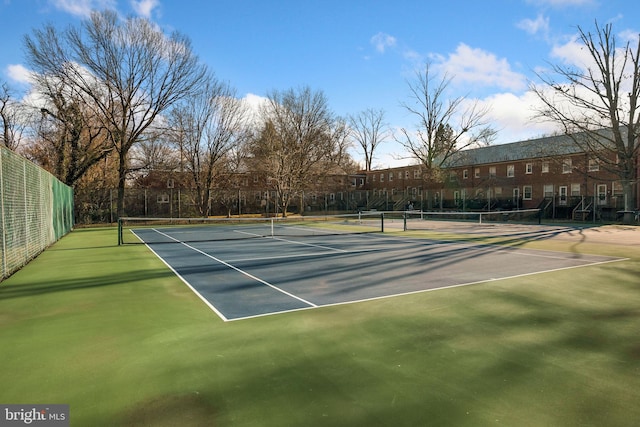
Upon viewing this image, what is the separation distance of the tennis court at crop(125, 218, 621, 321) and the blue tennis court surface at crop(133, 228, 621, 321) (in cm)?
2

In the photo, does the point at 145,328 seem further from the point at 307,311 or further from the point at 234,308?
the point at 307,311

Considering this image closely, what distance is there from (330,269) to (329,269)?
0.02 m

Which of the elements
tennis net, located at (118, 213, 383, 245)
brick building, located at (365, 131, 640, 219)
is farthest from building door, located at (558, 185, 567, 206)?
tennis net, located at (118, 213, 383, 245)

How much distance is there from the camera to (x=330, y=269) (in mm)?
9328

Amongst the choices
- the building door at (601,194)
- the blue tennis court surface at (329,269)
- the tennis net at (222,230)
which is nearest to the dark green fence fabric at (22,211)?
the tennis net at (222,230)

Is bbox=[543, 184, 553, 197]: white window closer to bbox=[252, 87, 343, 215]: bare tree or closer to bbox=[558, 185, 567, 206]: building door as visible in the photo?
bbox=[558, 185, 567, 206]: building door

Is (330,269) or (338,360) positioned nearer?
(338,360)

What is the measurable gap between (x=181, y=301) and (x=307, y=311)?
7.46ft

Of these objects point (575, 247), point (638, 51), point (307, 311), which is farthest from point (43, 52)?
point (638, 51)

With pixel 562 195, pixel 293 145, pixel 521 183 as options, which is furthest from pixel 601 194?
pixel 293 145

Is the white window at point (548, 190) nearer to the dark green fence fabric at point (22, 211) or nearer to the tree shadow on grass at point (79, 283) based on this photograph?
the tree shadow on grass at point (79, 283)

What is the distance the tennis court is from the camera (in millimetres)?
6660

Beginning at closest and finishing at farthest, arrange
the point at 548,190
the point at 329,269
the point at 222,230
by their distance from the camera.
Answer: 1. the point at 329,269
2. the point at 222,230
3. the point at 548,190

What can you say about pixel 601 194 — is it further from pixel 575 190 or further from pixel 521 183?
pixel 521 183
